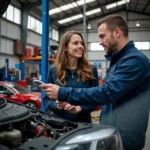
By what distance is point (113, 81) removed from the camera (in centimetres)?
168

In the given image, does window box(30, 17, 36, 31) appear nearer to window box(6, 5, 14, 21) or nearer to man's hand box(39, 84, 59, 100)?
window box(6, 5, 14, 21)

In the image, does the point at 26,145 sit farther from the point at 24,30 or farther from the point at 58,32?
the point at 58,32

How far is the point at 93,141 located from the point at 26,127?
1.66ft

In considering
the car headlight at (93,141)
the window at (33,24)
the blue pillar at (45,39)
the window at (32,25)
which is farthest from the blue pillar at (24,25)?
the car headlight at (93,141)

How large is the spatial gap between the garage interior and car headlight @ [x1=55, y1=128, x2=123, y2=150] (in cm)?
813

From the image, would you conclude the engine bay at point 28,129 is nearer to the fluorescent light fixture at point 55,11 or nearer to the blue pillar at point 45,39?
the blue pillar at point 45,39

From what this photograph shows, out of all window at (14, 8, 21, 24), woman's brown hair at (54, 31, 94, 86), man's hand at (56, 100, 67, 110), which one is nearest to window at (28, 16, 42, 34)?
window at (14, 8, 21, 24)

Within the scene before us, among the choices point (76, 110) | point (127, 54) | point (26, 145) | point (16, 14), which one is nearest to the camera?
point (26, 145)

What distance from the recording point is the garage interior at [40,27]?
14.3 meters

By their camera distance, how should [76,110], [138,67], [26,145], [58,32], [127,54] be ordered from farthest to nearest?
[58,32] → [76,110] → [127,54] → [138,67] → [26,145]

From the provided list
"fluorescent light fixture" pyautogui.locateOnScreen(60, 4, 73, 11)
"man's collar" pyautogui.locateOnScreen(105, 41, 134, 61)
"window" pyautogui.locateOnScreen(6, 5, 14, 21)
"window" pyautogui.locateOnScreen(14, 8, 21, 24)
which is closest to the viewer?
"man's collar" pyautogui.locateOnScreen(105, 41, 134, 61)

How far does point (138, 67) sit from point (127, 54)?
148mm

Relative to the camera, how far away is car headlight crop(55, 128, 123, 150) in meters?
1.20

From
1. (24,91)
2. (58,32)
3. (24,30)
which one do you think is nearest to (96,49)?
(58,32)
